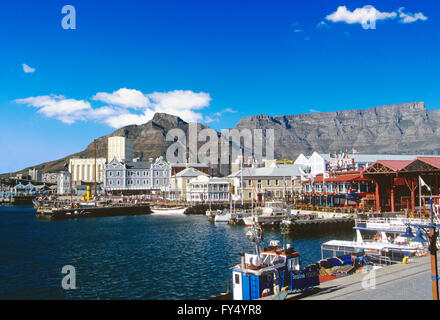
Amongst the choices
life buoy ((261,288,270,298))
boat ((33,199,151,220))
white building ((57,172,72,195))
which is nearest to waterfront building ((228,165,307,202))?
boat ((33,199,151,220))

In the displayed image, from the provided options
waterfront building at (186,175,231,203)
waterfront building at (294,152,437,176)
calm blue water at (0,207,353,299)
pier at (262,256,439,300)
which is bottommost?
calm blue water at (0,207,353,299)

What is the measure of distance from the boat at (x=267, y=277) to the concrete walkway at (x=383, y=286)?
0.96m

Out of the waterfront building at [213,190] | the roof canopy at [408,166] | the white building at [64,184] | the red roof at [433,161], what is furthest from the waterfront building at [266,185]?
the white building at [64,184]

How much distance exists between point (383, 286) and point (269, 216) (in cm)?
4556

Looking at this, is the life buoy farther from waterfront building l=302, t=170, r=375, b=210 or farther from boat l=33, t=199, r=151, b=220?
boat l=33, t=199, r=151, b=220

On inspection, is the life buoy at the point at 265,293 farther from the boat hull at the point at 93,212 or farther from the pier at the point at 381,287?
the boat hull at the point at 93,212

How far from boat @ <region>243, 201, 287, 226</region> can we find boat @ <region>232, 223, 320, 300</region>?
116ft

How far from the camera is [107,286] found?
27969 millimetres

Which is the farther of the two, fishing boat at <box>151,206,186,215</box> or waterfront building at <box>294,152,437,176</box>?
fishing boat at <box>151,206,186,215</box>

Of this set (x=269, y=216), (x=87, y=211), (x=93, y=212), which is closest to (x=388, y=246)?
(x=269, y=216)

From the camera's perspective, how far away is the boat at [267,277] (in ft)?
61.1

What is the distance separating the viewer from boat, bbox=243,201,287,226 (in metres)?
62.2

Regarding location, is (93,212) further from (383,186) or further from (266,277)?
(266,277)
